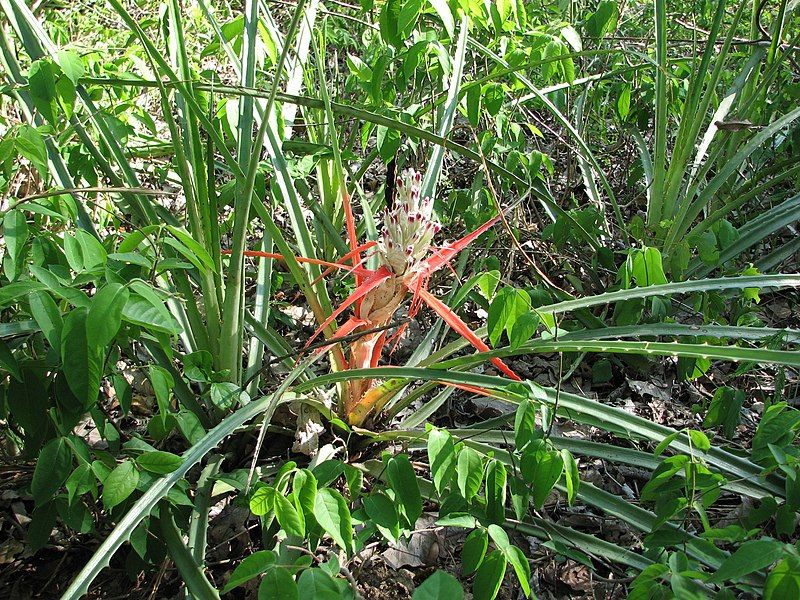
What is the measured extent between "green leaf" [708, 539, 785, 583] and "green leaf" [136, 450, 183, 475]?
2.73ft

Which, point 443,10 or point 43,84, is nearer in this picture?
point 43,84

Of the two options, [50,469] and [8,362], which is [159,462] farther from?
[8,362]

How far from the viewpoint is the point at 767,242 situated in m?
2.60

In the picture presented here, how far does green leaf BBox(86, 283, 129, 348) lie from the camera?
2.99ft

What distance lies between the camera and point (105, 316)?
0.92 meters

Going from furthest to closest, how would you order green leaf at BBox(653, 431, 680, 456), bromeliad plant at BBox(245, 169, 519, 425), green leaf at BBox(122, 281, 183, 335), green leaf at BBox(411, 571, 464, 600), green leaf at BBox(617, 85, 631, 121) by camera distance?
green leaf at BBox(617, 85, 631, 121) → bromeliad plant at BBox(245, 169, 519, 425) → green leaf at BBox(653, 431, 680, 456) → green leaf at BBox(122, 281, 183, 335) → green leaf at BBox(411, 571, 464, 600)

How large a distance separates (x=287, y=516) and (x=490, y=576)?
0.33m

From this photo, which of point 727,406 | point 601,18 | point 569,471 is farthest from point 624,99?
point 569,471

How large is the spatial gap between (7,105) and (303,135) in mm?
1090

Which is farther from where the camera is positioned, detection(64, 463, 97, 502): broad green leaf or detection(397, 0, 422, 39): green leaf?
detection(397, 0, 422, 39): green leaf

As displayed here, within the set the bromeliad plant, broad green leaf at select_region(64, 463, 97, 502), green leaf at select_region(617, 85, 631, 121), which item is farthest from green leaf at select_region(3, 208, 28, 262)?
green leaf at select_region(617, 85, 631, 121)

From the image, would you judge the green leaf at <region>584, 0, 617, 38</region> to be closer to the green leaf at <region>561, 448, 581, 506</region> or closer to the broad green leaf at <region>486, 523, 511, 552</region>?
the green leaf at <region>561, 448, 581, 506</region>

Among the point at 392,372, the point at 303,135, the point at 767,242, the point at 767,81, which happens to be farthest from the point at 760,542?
the point at 303,135

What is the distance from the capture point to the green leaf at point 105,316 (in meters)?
0.91
